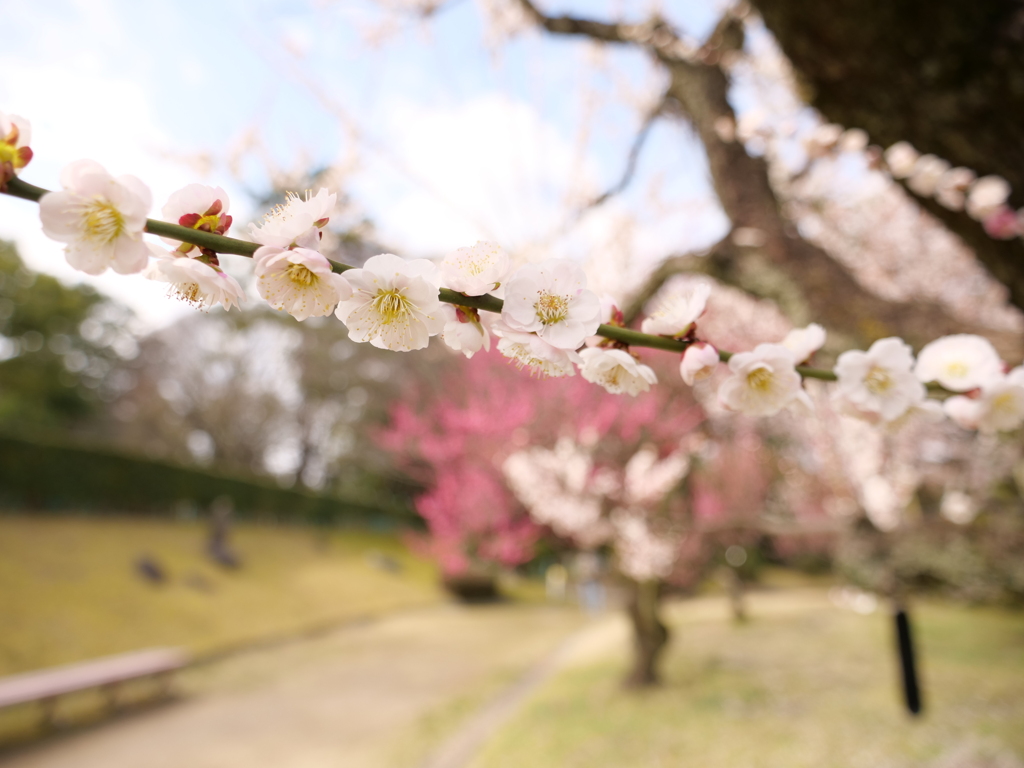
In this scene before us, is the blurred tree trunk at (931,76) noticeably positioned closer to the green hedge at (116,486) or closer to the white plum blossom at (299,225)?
the white plum blossom at (299,225)

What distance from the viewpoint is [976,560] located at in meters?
3.48

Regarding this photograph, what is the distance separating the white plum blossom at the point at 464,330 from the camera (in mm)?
738

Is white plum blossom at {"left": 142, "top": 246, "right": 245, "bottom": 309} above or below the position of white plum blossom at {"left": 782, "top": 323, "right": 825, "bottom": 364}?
below

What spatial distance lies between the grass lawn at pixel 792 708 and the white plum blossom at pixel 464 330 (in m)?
4.02

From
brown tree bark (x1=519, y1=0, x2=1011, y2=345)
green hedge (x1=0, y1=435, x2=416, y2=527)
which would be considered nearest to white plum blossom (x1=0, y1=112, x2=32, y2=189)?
brown tree bark (x1=519, y1=0, x2=1011, y2=345)

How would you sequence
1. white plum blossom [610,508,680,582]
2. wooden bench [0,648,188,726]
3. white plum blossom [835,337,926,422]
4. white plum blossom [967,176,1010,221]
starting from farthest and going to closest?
white plum blossom [610,508,680,582], wooden bench [0,648,188,726], white plum blossom [967,176,1010,221], white plum blossom [835,337,926,422]

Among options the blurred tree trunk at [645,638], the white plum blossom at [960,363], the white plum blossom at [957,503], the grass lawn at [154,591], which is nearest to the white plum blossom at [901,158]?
the white plum blossom at [960,363]

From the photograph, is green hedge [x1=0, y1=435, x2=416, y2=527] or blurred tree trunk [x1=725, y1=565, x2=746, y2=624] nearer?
blurred tree trunk [x1=725, y1=565, x2=746, y2=624]

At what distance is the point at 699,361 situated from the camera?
0.79 metres

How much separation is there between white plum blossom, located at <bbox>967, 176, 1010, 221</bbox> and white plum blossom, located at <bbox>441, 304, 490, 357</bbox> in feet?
7.02

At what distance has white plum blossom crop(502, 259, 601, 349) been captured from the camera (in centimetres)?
71

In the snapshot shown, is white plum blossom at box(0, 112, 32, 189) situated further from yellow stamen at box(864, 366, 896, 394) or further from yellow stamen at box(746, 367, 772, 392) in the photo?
yellow stamen at box(864, 366, 896, 394)

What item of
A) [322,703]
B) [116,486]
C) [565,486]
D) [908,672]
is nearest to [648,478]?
[565,486]

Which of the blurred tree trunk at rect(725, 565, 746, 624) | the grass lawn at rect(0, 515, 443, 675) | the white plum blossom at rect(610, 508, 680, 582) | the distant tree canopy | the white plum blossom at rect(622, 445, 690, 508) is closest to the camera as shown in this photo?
the white plum blossom at rect(610, 508, 680, 582)
